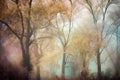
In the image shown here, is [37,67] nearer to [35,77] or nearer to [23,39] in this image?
[35,77]

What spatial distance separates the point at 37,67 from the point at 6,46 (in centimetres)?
61

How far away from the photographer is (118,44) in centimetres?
511

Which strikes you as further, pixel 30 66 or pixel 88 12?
pixel 88 12

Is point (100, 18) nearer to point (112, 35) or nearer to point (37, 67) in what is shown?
point (112, 35)

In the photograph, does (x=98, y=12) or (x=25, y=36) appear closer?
(x=25, y=36)

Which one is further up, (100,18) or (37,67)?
(100,18)

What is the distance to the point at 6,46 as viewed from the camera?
4598 millimetres

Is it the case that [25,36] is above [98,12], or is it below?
below

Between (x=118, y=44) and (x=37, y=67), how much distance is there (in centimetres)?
150

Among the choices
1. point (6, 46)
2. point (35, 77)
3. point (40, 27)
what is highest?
point (40, 27)

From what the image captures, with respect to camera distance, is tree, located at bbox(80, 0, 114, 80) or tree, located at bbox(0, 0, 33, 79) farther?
tree, located at bbox(80, 0, 114, 80)

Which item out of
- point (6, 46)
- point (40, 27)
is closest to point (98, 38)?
point (40, 27)

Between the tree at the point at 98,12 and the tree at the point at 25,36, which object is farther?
the tree at the point at 98,12

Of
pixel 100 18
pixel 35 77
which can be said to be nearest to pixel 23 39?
pixel 35 77
